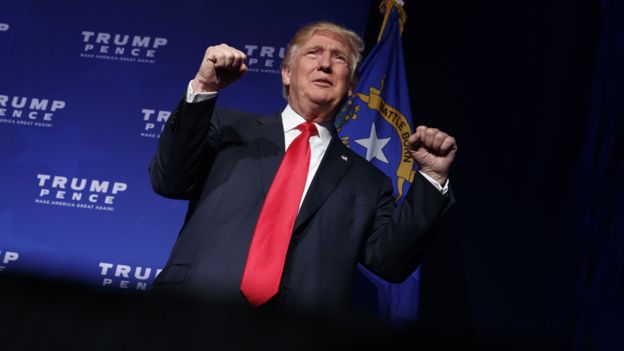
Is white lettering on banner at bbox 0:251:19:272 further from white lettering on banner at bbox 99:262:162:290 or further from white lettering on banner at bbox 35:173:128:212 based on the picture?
white lettering on banner at bbox 99:262:162:290

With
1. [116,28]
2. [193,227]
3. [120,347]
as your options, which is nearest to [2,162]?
[116,28]

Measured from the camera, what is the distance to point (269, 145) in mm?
1519

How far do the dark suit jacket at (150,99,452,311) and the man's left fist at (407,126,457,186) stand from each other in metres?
0.04

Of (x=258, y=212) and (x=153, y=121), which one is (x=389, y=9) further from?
(x=258, y=212)

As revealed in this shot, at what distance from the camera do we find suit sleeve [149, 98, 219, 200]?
1.34 meters

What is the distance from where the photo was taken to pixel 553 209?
8.11 feet

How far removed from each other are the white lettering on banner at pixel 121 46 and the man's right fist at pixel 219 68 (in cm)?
144

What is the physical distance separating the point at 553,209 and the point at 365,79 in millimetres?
969

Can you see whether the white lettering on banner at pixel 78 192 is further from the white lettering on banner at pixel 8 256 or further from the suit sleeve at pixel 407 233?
the suit sleeve at pixel 407 233

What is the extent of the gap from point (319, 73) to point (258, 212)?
0.50 meters

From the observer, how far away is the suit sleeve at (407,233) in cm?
139

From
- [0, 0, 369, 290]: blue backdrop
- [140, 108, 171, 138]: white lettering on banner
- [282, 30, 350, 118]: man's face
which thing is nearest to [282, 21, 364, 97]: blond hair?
[282, 30, 350, 118]: man's face

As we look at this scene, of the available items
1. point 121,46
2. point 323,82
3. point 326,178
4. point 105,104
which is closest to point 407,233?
point 326,178

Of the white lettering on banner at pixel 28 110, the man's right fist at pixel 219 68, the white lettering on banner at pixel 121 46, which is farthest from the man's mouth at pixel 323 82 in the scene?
the white lettering on banner at pixel 28 110
